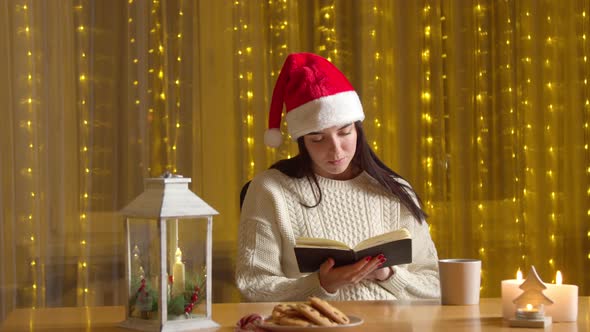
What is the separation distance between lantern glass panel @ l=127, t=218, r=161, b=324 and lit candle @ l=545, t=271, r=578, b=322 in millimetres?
782

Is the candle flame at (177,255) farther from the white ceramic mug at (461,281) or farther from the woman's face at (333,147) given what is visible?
the woman's face at (333,147)

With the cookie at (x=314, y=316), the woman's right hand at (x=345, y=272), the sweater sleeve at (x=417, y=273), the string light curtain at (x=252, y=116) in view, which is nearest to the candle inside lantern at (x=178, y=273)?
the cookie at (x=314, y=316)

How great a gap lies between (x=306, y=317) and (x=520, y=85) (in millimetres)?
2253

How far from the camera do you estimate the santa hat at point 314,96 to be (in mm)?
2510

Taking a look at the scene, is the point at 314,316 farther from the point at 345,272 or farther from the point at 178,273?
the point at 345,272

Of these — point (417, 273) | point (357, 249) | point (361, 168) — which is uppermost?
point (361, 168)

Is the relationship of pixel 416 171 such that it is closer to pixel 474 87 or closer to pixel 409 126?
pixel 409 126

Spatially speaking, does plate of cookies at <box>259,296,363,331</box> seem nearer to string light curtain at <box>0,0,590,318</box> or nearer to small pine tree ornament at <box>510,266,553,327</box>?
small pine tree ornament at <box>510,266,553,327</box>

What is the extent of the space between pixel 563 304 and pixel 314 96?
38.4 inches

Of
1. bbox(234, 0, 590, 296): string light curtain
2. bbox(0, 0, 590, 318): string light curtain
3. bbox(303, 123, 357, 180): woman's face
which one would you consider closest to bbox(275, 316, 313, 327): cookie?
bbox(303, 123, 357, 180): woman's face

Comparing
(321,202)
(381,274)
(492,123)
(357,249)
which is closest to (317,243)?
(357,249)

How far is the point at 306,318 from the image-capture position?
1.72 m

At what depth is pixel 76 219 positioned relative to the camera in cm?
332

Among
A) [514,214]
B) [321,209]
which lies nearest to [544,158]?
[514,214]
